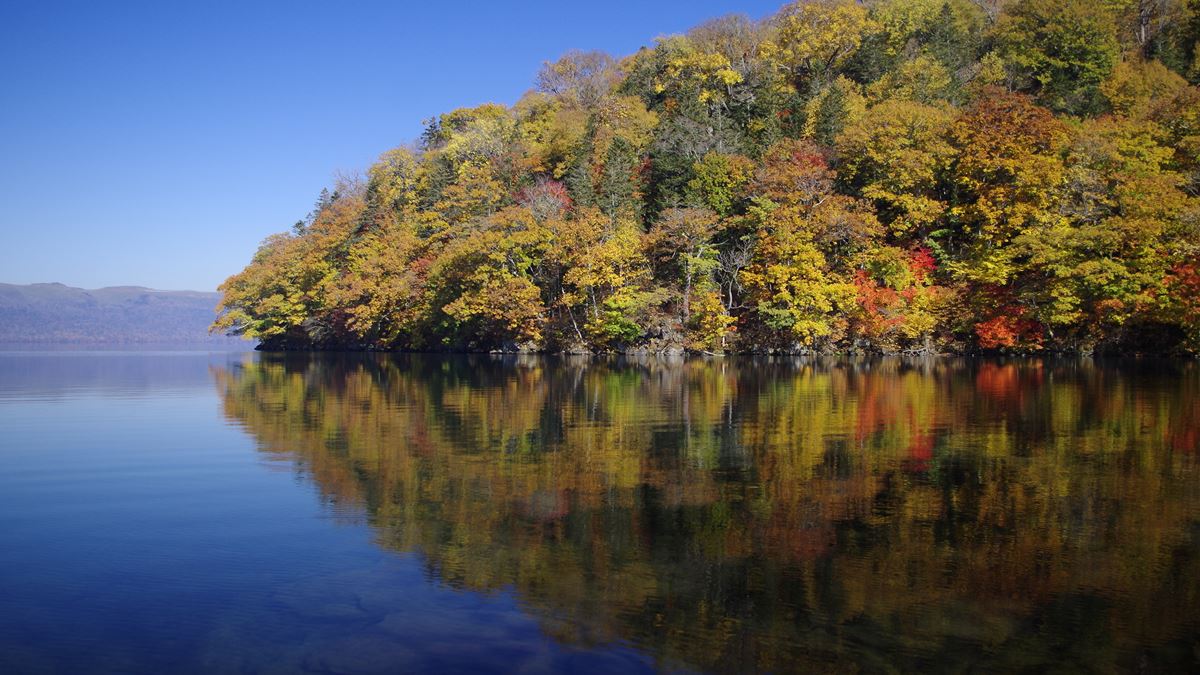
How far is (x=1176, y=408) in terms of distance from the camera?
18016 millimetres

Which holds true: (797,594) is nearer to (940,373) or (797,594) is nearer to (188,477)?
(188,477)

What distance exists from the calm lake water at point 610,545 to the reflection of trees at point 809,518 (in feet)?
0.13

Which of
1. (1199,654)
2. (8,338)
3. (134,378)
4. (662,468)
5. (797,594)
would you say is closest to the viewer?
(1199,654)

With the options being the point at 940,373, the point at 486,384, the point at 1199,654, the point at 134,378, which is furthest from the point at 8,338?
the point at 1199,654

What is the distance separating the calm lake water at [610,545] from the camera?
5.70m

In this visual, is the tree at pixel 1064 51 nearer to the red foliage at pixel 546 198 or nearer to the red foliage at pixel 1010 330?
the red foliage at pixel 1010 330

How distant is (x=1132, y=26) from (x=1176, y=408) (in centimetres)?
5620

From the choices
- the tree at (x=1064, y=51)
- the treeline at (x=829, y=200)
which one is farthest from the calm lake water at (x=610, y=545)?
the tree at (x=1064, y=51)

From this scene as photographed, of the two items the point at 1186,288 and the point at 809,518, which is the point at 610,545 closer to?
the point at 809,518

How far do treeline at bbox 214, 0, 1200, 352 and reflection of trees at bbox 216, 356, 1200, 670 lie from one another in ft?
79.7

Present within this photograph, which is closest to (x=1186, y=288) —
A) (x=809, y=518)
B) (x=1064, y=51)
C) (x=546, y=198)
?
(x=1064, y=51)

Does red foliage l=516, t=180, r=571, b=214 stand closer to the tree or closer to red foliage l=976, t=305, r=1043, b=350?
red foliage l=976, t=305, r=1043, b=350

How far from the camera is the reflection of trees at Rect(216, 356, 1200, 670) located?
5.89 meters

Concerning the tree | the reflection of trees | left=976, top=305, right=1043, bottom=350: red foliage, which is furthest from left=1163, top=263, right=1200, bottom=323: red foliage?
the tree
